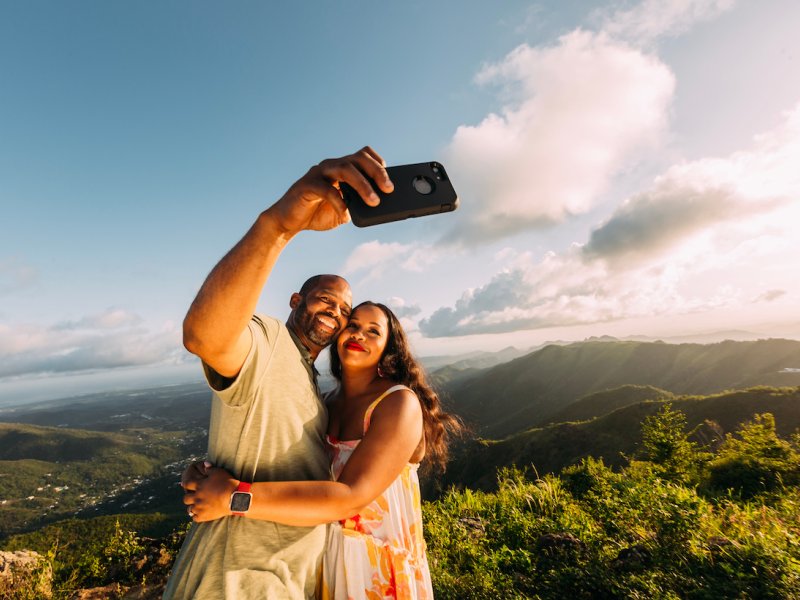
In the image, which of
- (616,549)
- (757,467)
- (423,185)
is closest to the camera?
(423,185)

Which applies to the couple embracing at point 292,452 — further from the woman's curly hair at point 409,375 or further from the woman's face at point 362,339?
the woman's curly hair at point 409,375

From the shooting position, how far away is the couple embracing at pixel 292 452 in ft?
5.48

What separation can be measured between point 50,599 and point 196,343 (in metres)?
A: 9.13

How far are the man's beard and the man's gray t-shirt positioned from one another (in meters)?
0.41

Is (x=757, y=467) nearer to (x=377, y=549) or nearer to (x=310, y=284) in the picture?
(x=377, y=549)

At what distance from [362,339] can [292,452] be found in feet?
3.96

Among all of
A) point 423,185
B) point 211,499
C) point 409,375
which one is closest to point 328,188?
point 423,185

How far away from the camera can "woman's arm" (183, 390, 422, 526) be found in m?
1.90

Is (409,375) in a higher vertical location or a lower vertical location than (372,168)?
lower

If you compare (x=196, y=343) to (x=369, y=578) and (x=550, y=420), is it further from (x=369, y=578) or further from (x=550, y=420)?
(x=550, y=420)

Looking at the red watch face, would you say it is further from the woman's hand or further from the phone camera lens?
the phone camera lens

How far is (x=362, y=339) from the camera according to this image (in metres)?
→ 3.23

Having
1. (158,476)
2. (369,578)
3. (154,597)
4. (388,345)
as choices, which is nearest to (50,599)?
(154,597)

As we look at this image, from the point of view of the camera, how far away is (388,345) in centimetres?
358
